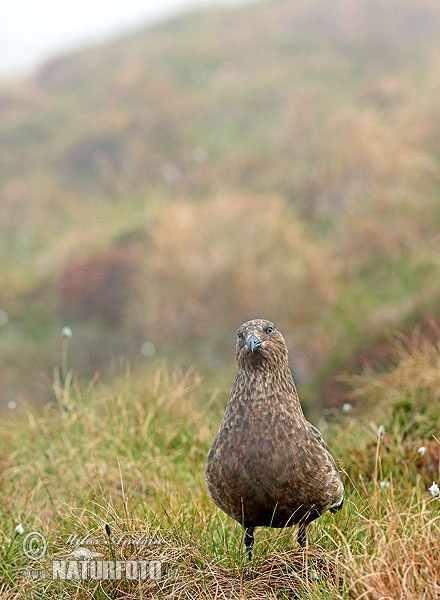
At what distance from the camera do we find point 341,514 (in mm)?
4059

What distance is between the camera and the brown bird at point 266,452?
3.38 metres

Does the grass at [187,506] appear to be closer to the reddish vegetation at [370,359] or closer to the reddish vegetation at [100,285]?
the reddish vegetation at [370,359]

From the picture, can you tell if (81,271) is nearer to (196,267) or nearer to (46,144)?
(196,267)

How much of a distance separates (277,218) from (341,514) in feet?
31.1

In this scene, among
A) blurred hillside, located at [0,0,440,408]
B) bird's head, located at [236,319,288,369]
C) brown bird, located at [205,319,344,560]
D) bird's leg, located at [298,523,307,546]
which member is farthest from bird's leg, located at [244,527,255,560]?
blurred hillside, located at [0,0,440,408]

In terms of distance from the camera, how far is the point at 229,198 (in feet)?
47.4

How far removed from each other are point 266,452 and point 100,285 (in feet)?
34.4

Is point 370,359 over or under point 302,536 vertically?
over

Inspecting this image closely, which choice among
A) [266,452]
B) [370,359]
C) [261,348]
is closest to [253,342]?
[261,348]

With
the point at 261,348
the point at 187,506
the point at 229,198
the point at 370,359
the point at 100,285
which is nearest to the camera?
the point at 261,348

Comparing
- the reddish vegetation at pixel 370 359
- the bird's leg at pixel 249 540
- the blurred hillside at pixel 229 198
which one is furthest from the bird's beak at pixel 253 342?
the reddish vegetation at pixel 370 359

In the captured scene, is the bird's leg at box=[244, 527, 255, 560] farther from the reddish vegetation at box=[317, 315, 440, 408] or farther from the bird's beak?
the reddish vegetation at box=[317, 315, 440, 408]

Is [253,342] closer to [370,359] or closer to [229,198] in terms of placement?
[370,359]

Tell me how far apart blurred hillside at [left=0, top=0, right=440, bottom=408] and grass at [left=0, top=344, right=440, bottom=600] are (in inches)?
46.2
